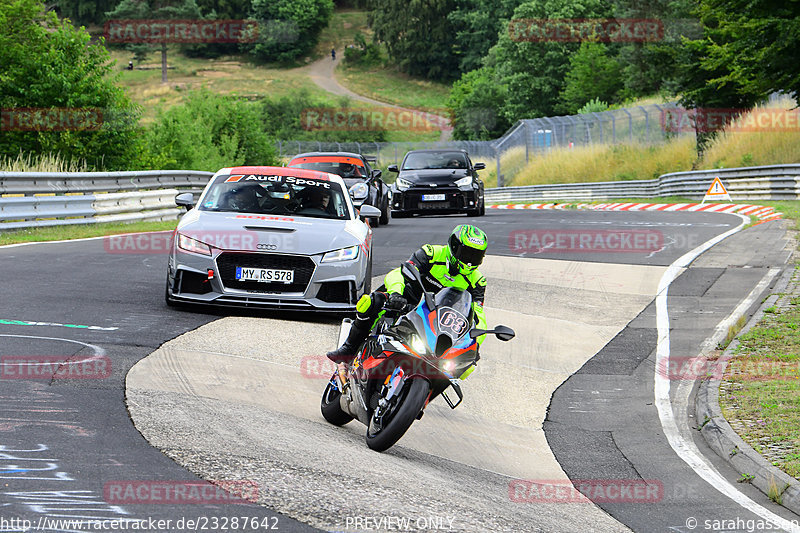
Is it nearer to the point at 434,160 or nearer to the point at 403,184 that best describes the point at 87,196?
the point at 403,184

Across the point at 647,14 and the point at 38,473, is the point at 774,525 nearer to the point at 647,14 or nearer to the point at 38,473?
the point at 38,473

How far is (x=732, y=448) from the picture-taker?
7.46 meters

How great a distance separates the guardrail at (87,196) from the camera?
18.8 meters

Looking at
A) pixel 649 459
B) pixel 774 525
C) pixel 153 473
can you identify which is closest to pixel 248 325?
pixel 649 459

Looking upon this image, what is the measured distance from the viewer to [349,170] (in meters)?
23.5

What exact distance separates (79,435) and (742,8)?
730 inches

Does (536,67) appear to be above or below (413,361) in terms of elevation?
below

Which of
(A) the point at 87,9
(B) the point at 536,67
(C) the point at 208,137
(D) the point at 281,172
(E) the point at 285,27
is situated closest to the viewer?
(D) the point at 281,172

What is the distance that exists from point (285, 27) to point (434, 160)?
12400cm

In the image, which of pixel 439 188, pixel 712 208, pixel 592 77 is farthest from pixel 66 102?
pixel 592 77

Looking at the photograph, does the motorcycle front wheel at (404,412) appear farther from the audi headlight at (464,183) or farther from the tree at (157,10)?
the tree at (157,10)

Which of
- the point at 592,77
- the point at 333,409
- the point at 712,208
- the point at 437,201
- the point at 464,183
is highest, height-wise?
the point at 333,409

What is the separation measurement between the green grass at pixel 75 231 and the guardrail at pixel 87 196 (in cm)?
12

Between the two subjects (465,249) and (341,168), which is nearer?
(465,249)
